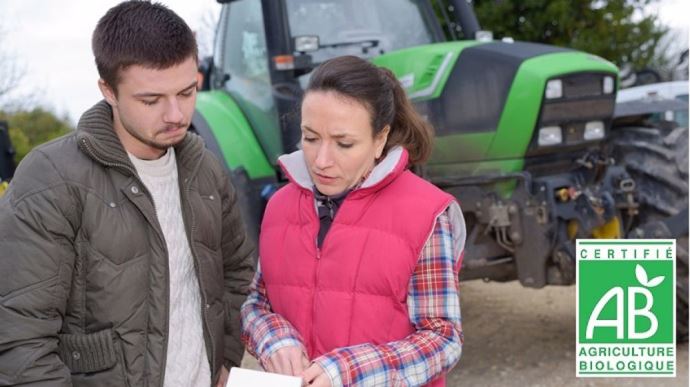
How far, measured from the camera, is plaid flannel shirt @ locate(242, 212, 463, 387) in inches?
69.6

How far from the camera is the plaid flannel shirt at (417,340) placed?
1769mm

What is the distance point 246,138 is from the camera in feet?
16.1

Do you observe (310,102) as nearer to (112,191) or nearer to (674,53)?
(112,191)

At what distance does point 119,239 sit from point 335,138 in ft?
1.72

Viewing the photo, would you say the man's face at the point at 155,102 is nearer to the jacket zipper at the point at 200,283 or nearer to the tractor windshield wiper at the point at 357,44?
the jacket zipper at the point at 200,283

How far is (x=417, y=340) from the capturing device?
1.82m

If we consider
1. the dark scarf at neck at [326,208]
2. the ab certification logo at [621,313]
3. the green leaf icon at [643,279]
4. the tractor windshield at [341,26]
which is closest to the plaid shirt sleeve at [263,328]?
the dark scarf at neck at [326,208]

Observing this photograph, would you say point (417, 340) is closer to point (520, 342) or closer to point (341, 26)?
point (341, 26)

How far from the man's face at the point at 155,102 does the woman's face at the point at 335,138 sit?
0.95ft

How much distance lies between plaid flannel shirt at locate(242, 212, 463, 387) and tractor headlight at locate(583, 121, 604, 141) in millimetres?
2853

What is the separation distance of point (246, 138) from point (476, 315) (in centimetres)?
223

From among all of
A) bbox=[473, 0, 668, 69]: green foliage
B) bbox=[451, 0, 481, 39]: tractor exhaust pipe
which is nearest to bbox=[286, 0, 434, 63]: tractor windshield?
bbox=[451, 0, 481, 39]: tractor exhaust pipe

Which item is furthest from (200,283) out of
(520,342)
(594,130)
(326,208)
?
(520,342)

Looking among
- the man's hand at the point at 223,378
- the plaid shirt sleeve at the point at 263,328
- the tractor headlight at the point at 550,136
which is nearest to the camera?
the plaid shirt sleeve at the point at 263,328
